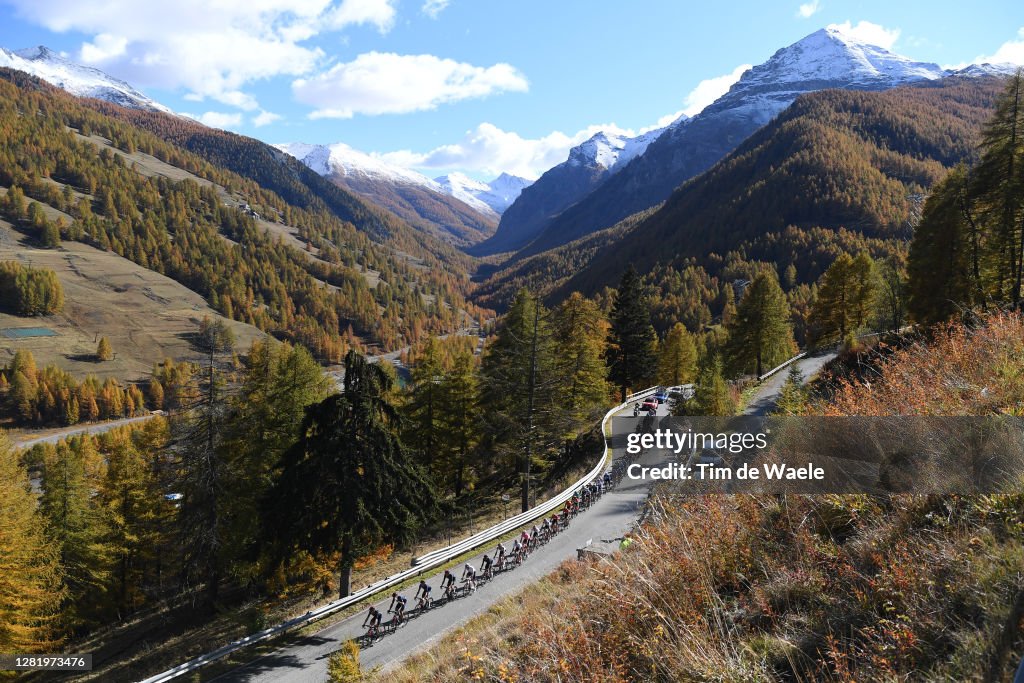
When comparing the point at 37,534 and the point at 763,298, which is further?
the point at 763,298

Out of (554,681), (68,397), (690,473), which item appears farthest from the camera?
(68,397)

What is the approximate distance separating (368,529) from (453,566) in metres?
4.49

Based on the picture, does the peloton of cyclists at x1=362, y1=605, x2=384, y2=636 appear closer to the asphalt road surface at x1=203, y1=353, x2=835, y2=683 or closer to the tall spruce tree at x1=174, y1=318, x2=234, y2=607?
the asphalt road surface at x1=203, y1=353, x2=835, y2=683

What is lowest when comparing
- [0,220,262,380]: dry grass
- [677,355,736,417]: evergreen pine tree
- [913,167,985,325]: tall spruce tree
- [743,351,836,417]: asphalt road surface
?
[743,351,836,417]: asphalt road surface

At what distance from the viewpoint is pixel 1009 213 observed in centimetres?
2492

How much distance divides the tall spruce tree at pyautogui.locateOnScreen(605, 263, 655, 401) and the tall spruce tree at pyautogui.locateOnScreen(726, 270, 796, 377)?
10017 mm

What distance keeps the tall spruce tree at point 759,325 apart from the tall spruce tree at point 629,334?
10017 millimetres

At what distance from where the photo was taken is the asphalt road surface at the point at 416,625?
540 inches

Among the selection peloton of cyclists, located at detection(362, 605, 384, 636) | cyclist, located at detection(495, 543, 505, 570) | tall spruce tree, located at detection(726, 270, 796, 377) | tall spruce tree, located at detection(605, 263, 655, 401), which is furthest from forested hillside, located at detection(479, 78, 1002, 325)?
peloton of cyclists, located at detection(362, 605, 384, 636)

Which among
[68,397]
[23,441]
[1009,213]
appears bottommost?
[23,441]

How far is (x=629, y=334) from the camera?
42375 mm

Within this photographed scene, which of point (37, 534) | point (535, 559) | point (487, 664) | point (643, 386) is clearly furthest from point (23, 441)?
point (487, 664)

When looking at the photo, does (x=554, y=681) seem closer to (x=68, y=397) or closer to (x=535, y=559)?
(x=535, y=559)

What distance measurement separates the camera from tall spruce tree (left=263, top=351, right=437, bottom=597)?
16312mm
